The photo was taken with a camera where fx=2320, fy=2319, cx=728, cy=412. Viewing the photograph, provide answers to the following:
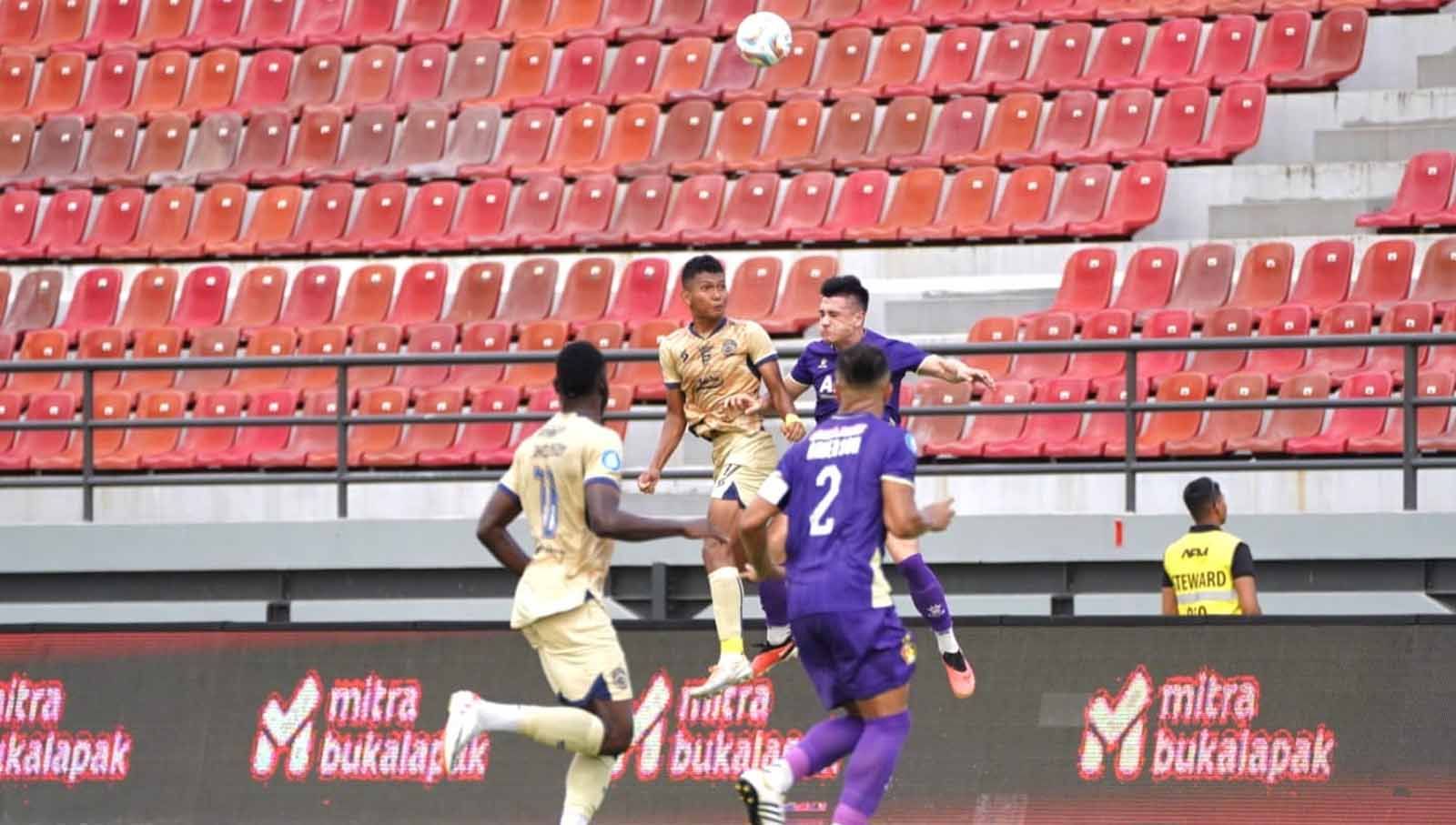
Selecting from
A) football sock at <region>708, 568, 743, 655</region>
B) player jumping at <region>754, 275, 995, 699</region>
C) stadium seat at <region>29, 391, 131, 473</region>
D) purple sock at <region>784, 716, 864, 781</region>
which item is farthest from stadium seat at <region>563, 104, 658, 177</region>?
purple sock at <region>784, 716, 864, 781</region>

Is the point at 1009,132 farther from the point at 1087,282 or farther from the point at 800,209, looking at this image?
the point at 1087,282

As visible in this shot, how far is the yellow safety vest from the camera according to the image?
468 inches

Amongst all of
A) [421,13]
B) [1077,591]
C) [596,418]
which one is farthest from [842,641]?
[421,13]

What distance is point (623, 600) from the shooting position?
49.5ft

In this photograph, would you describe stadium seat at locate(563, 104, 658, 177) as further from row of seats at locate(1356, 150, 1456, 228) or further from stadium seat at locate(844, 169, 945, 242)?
row of seats at locate(1356, 150, 1456, 228)

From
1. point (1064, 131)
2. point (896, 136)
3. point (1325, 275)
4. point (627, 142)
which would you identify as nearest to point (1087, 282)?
point (1325, 275)

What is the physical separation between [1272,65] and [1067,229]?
9.03ft

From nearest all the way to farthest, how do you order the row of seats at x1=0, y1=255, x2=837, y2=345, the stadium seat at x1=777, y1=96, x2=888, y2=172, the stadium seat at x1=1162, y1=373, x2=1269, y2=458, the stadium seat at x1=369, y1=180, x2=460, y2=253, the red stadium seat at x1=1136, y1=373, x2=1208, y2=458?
the stadium seat at x1=1162, y1=373, x2=1269, y2=458 < the red stadium seat at x1=1136, y1=373, x2=1208, y2=458 < the row of seats at x1=0, y1=255, x2=837, y2=345 < the stadium seat at x1=777, y1=96, x2=888, y2=172 < the stadium seat at x1=369, y1=180, x2=460, y2=253

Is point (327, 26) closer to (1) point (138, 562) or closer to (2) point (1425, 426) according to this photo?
(1) point (138, 562)

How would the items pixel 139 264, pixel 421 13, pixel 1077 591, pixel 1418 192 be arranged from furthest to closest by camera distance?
pixel 421 13
pixel 139 264
pixel 1418 192
pixel 1077 591

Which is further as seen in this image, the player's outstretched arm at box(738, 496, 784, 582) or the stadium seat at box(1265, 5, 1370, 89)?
the stadium seat at box(1265, 5, 1370, 89)

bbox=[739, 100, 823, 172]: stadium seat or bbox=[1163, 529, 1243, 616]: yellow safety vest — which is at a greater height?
bbox=[739, 100, 823, 172]: stadium seat

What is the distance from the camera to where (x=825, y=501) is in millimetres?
8594

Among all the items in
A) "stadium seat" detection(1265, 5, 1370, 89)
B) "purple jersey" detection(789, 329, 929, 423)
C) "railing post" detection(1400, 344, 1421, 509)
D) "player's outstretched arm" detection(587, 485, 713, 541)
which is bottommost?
"player's outstretched arm" detection(587, 485, 713, 541)
